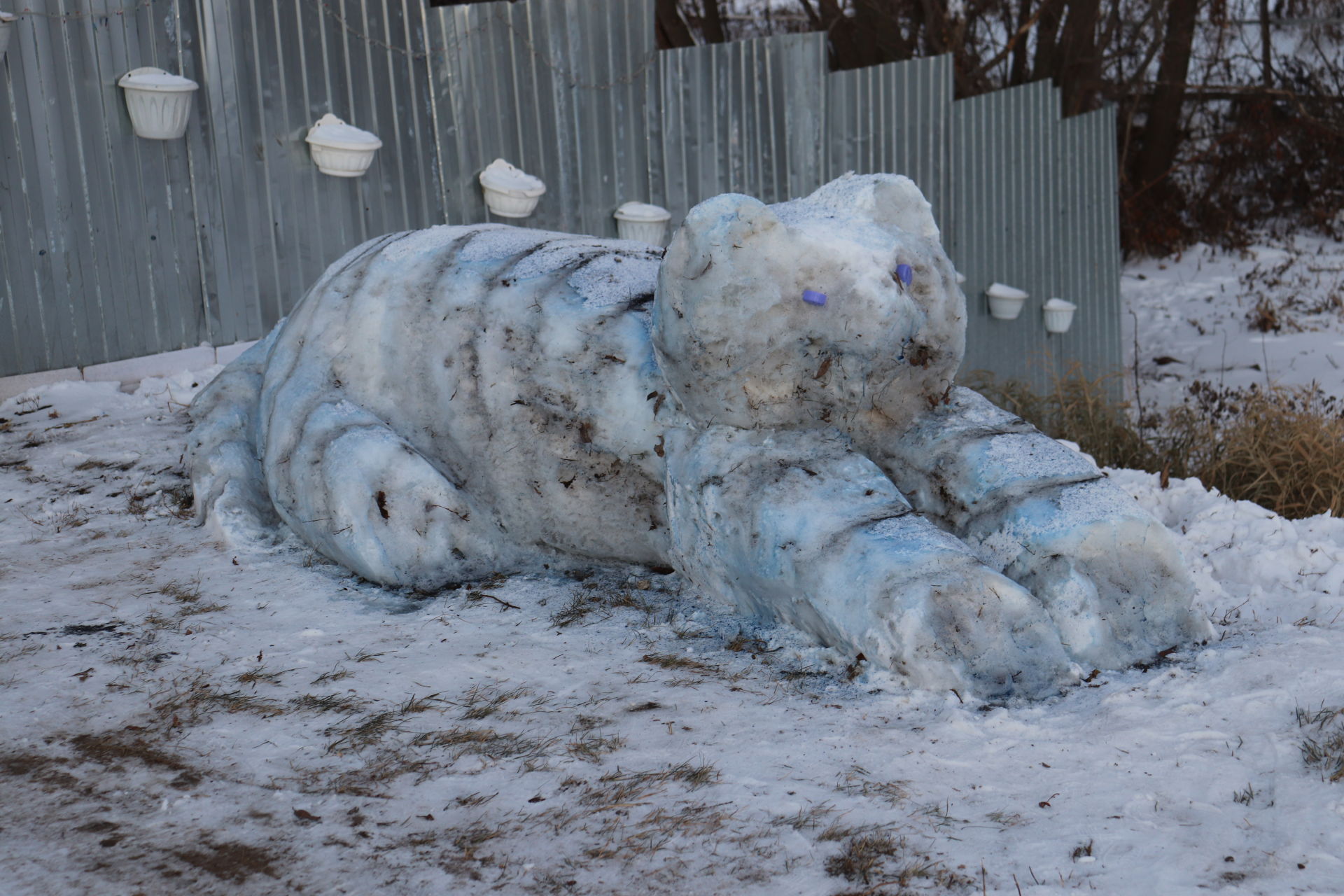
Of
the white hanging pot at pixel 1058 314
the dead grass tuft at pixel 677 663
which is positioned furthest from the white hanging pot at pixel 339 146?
the white hanging pot at pixel 1058 314

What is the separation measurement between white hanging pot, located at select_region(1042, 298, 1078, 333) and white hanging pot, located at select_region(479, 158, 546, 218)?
486cm

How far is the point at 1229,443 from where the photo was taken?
16.9 ft

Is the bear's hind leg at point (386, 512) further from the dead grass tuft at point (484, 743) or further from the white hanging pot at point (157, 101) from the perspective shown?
the white hanging pot at point (157, 101)

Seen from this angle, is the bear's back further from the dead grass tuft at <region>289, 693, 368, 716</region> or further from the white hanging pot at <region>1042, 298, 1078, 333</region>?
the white hanging pot at <region>1042, 298, 1078, 333</region>

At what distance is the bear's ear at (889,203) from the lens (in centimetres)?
313

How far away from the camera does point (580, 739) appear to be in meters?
2.39

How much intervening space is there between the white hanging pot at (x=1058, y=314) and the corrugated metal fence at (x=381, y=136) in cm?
61

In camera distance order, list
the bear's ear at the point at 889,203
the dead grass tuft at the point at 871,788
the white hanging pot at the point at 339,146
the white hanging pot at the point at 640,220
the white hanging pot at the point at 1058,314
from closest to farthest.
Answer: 1. the dead grass tuft at the point at 871,788
2. the bear's ear at the point at 889,203
3. the white hanging pot at the point at 339,146
4. the white hanging pot at the point at 640,220
5. the white hanging pot at the point at 1058,314

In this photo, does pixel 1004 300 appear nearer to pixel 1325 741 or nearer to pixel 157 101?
pixel 157 101

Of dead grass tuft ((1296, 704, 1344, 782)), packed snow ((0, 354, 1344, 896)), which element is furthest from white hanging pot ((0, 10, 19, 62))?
dead grass tuft ((1296, 704, 1344, 782))

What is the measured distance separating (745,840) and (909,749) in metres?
0.49

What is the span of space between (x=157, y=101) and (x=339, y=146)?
86cm

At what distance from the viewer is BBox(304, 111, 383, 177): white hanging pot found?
5.99 m

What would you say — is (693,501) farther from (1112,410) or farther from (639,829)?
(1112,410)
